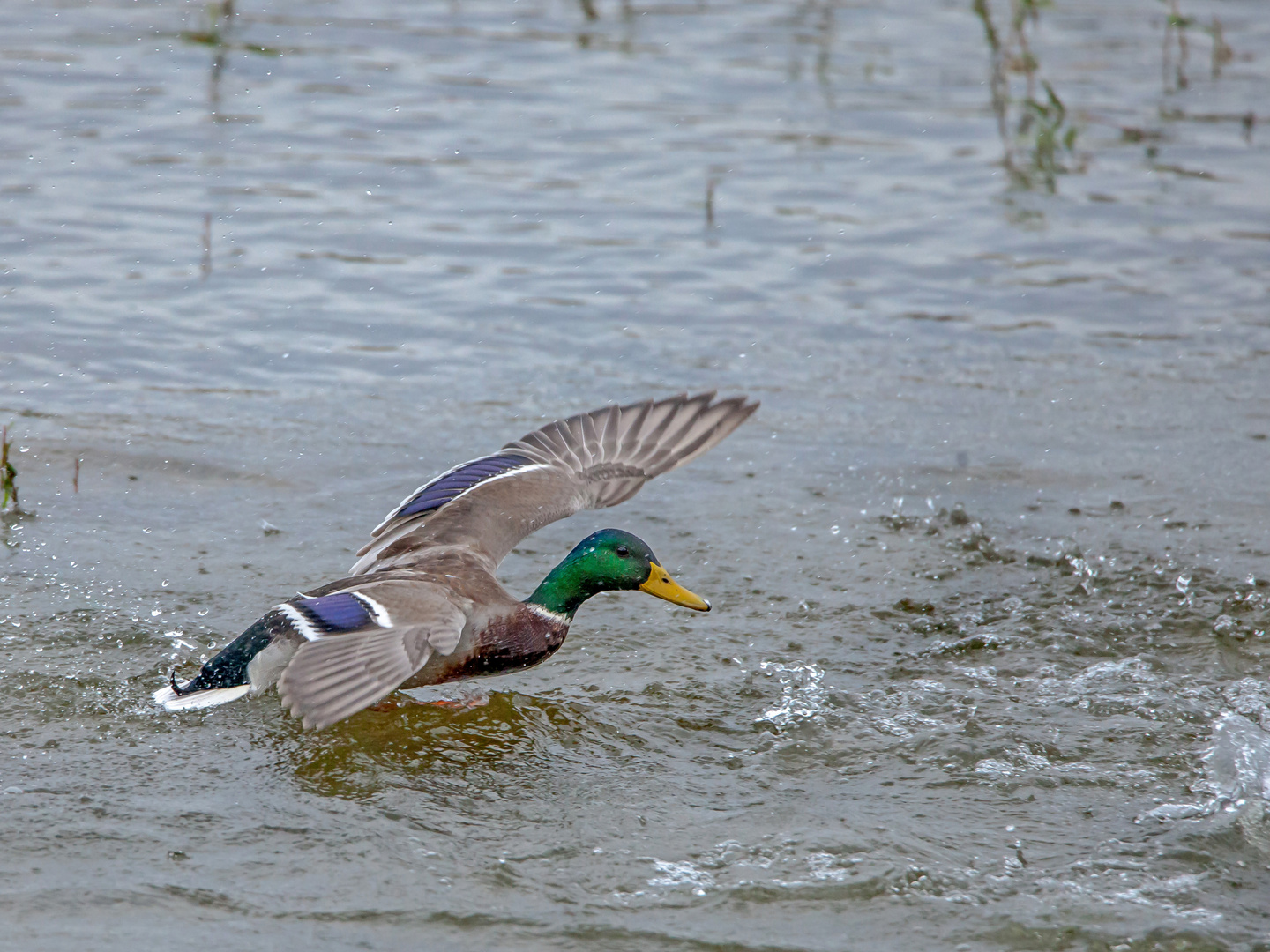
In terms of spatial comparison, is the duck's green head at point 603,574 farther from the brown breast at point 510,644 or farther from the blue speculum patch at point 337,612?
the blue speculum patch at point 337,612

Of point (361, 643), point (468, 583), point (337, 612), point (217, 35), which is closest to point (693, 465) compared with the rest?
point (468, 583)

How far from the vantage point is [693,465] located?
21.6ft

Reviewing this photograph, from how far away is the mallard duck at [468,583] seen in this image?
4.02 m

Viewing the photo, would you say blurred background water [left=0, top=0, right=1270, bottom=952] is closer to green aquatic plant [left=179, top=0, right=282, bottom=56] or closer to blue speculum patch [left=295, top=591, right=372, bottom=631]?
green aquatic plant [left=179, top=0, right=282, bottom=56]

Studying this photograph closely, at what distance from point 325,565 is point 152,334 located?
2.51m

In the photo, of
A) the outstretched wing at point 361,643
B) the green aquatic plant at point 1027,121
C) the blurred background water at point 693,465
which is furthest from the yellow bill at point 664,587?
the green aquatic plant at point 1027,121

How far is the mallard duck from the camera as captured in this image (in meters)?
4.02

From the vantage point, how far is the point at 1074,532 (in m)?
5.87

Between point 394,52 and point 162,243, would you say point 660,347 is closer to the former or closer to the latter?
point 162,243

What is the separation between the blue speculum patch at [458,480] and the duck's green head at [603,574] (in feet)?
2.33

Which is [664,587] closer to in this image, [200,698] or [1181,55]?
[200,698]

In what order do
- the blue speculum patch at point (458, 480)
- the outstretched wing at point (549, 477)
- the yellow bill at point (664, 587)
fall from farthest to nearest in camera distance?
the blue speculum patch at point (458, 480) < the outstretched wing at point (549, 477) < the yellow bill at point (664, 587)

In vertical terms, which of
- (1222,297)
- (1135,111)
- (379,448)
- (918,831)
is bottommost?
(918,831)

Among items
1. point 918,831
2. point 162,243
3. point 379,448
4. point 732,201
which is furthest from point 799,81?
point 918,831
